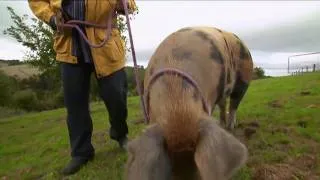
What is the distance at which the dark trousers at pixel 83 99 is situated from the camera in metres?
6.53

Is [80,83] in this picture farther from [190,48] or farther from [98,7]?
[190,48]

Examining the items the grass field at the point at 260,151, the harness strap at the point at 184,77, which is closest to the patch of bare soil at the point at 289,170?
the grass field at the point at 260,151

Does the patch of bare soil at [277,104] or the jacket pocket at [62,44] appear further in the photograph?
the patch of bare soil at [277,104]

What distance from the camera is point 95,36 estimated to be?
6.39m

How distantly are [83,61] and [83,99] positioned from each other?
1.77ft

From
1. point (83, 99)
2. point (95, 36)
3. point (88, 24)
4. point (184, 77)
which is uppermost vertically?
point (88, 24)

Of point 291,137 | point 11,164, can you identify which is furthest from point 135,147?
point 11,164

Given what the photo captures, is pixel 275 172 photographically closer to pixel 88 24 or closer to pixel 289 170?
pixel 289 170

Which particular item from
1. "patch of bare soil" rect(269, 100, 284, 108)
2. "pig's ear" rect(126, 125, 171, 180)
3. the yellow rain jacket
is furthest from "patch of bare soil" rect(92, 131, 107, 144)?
"pig's ear" rect(126, 125, 171, 180)

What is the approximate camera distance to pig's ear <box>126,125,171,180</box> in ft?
10.8

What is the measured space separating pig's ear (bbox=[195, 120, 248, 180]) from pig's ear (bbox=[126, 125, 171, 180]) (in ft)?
0.78

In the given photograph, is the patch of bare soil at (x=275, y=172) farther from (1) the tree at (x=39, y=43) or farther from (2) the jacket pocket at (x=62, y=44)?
(1) the tree at (x=39, y=43)

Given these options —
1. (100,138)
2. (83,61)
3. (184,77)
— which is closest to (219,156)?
(184,77)

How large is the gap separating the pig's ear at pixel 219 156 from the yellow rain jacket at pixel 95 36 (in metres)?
3.13
